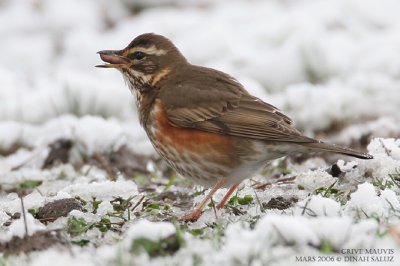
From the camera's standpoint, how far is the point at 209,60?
43.6 ft

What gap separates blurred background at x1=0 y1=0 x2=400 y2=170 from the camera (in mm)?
10328

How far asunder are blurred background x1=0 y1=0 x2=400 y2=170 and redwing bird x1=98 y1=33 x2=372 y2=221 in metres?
2.50

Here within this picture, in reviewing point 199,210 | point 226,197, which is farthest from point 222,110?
point 199,210

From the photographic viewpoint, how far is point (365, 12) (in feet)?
47.9

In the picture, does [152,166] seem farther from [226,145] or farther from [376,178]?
[376,178]

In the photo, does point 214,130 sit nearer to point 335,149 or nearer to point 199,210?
point 199,210

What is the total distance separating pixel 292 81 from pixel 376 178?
567 centimetres

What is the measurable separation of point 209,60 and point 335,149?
719 cm

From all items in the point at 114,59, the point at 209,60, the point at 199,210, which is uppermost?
the point at 209,60

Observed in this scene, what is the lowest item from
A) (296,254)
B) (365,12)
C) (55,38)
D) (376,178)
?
(296,254)

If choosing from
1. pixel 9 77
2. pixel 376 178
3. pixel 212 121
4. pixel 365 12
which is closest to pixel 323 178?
pixel 376 178

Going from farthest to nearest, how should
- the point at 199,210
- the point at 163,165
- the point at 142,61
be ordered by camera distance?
the point at 163,165 < the point at 142,61 < the point at 199,210

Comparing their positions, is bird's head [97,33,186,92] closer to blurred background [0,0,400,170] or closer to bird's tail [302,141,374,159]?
bird's tail [302,141,374,159]

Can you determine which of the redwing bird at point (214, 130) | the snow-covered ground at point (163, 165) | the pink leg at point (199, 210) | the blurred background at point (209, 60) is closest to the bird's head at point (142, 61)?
the redwing bird at point (214, 130)
